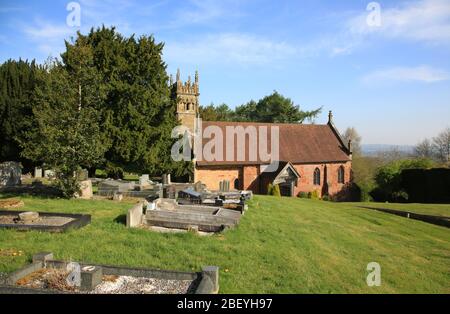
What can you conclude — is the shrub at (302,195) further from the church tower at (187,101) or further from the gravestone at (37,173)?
the gravestone at (37,173)

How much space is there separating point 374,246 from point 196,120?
22450 millimetres

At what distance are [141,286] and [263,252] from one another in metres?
4.50

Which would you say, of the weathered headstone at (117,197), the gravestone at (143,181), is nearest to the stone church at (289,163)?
the gravestone at (143,181)

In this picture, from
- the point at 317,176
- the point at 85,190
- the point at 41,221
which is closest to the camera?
the point at 41,221

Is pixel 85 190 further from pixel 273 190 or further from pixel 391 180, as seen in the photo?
pixel 391 180

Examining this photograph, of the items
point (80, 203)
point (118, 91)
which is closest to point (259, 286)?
point (80, 203)

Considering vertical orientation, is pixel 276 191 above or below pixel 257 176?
below

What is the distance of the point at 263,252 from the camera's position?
10.9 m

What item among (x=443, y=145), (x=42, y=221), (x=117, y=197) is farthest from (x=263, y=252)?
(x=443, y=145)

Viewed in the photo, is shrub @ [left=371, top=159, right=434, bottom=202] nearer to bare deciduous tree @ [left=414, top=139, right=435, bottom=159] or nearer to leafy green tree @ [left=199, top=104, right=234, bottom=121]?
leafy green tree @ [left=199, top=104, right=234, bottom=121]

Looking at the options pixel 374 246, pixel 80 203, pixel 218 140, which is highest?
pixel 218 140

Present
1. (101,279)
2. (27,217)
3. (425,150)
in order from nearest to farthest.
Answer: (101,279) → (27,217) → (425,150)
